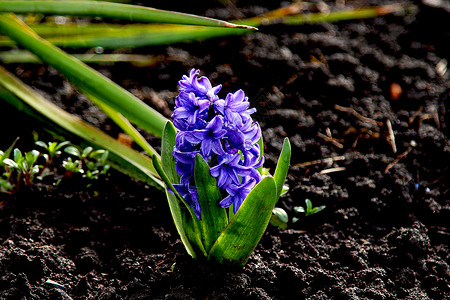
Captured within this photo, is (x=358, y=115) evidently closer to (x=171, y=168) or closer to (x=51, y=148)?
(x=171, y=168)

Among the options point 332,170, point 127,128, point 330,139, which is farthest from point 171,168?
point 330,139

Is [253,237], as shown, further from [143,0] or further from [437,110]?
[143,0]

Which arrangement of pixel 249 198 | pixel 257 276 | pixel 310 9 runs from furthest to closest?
pixel 310 9, pixel 257 276, pixel 249 198

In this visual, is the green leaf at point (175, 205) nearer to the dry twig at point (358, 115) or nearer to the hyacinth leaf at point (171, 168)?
the hyacinth leaf at point (171, 168)

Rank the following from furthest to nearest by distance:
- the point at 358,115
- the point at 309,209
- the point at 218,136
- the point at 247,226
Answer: the point at 358,115, the point at 309,209, the point at 247,226, the point at 218,136

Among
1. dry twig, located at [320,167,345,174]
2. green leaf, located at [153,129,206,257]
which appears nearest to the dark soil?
dry twig, located at [320,167,345,174]

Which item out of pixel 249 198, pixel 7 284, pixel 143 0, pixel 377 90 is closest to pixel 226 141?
pixel 249 198
